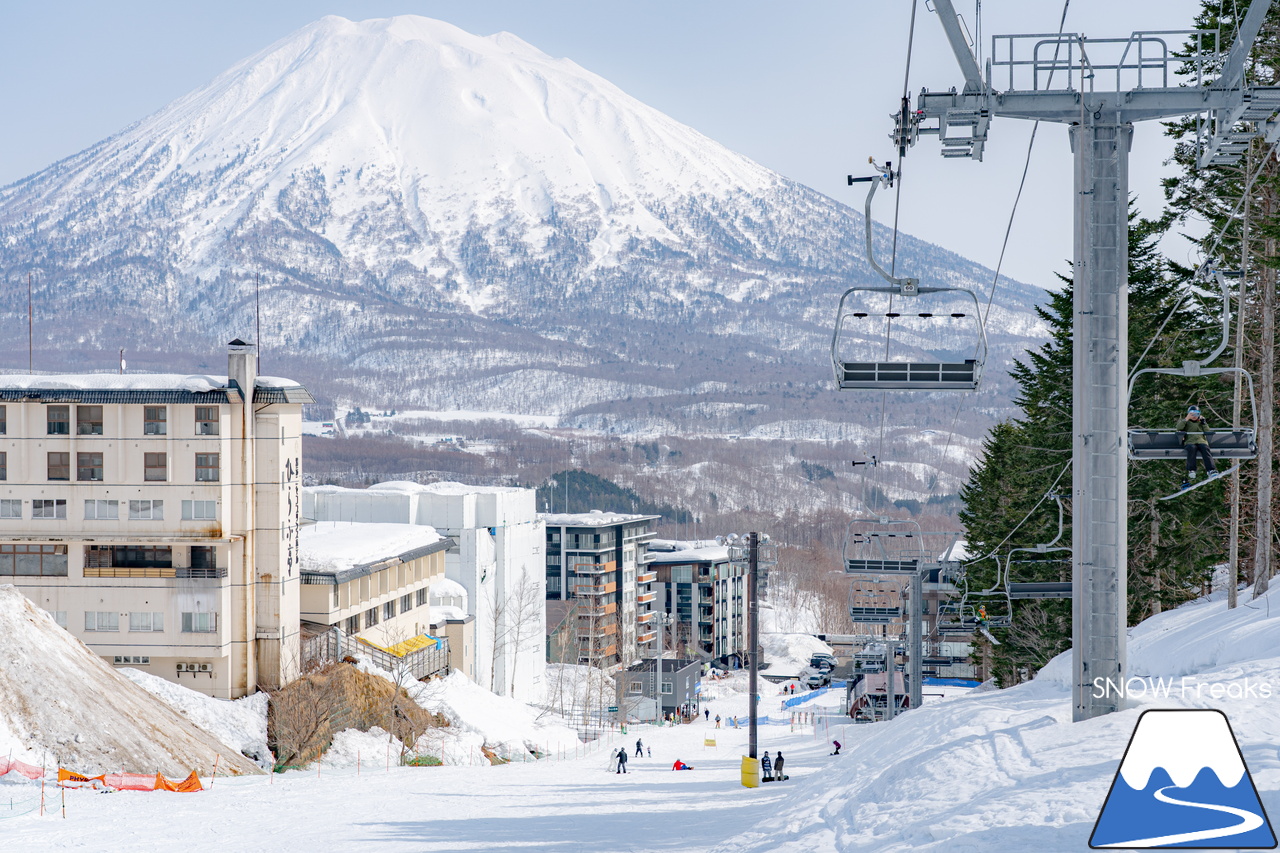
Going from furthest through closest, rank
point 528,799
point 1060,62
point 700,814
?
point 528,799, point 700,814, point 1060,62

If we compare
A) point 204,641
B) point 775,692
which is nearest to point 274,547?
point 204,641

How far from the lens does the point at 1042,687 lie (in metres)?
→ 21.7

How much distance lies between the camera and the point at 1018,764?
46.3 ft

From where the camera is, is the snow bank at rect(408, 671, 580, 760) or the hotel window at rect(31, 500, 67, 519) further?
the snow bank at rect(408, 671, 580, 760)

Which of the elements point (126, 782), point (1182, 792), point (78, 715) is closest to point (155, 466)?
point (78, 715)

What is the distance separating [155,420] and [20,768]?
1666cm

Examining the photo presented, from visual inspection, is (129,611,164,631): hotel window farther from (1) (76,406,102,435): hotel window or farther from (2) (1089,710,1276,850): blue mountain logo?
(2) (1089,710,1276,850): blue mountain logo

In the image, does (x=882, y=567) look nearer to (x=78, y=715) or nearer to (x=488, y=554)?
(x=78, y=715)

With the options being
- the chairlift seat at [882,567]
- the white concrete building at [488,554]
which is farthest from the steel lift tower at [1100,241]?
the white concrete building at [488,554]

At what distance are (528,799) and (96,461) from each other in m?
24.0

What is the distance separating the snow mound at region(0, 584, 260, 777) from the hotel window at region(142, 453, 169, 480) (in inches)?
284

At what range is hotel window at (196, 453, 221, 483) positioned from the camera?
4309cm

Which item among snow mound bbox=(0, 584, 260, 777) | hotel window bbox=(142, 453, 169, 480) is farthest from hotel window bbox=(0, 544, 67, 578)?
snow mound bbox=(0, 584, 260, 777)

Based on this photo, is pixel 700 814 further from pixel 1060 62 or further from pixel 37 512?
pixel 37 512
